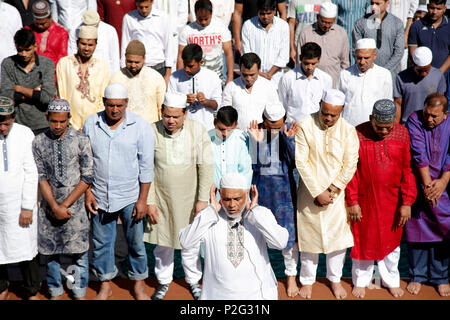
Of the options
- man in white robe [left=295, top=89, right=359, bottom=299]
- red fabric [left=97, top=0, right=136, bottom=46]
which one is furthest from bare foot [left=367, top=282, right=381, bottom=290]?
red fabric [left=97, top=0, right=136, bottom=46]

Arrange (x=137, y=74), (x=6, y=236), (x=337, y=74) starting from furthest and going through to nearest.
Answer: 1. (x=337, y=74)
2. (x=137, y=74)
3. (x=6, y=236)

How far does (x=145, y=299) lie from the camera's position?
5809 mm

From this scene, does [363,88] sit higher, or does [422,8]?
[422,8]

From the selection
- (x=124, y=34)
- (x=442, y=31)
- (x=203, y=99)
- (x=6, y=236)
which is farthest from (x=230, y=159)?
(x=442, y=31)

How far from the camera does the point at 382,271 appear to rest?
6.05 m

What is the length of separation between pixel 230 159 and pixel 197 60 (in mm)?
1407

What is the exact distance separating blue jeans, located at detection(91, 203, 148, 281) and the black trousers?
536mm

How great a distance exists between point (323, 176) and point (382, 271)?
1175mm

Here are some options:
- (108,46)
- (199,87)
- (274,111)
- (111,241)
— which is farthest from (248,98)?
(111,241)

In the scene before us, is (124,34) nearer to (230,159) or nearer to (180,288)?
(230,159)

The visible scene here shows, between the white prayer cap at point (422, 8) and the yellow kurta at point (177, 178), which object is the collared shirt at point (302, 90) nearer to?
the yellow kurta at point (177, 178)

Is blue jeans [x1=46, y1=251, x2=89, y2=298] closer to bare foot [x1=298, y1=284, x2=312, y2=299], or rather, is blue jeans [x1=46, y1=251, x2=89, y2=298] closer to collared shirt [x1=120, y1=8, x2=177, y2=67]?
bare foot [x1=298, y1=284, x2=312, y2=299]

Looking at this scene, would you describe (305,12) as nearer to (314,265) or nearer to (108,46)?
(108,46)

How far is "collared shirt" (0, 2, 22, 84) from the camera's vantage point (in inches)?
289
